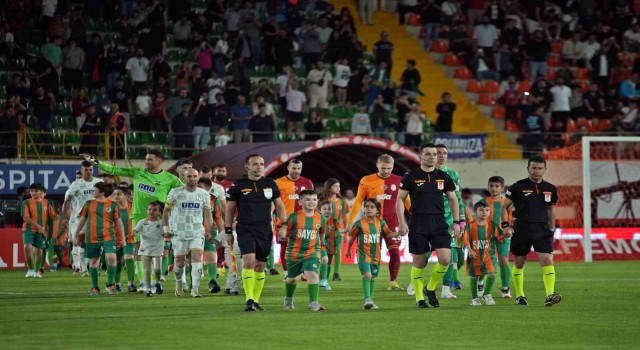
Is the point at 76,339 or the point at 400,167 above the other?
the point at 400,167

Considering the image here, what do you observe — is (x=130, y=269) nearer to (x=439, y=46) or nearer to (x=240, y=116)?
(x=240, y=116)

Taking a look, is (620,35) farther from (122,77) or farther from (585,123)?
(122,77)

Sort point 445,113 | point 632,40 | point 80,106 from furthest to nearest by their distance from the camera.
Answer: point 632,40 < point 445,113 < point 80,106

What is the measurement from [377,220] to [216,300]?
2924mm

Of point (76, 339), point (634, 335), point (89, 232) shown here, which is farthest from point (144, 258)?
point (634, 335)

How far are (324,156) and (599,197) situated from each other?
8.29m

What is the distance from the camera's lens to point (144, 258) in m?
19.4

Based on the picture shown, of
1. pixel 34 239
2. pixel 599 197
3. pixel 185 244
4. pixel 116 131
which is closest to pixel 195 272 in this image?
pixel 185 244

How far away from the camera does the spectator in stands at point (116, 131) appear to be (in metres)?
31.1

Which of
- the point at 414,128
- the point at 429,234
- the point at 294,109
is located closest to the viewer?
the point at 429,234

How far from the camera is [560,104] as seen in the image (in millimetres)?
39125

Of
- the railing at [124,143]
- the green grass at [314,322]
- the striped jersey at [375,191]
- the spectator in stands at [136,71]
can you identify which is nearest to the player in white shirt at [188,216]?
the green grass at [314,322]

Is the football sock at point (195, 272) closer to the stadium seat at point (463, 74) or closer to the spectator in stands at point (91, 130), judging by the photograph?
the spectator in stands at point (91, 130)

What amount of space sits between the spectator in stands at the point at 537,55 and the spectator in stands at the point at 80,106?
1571 cm
